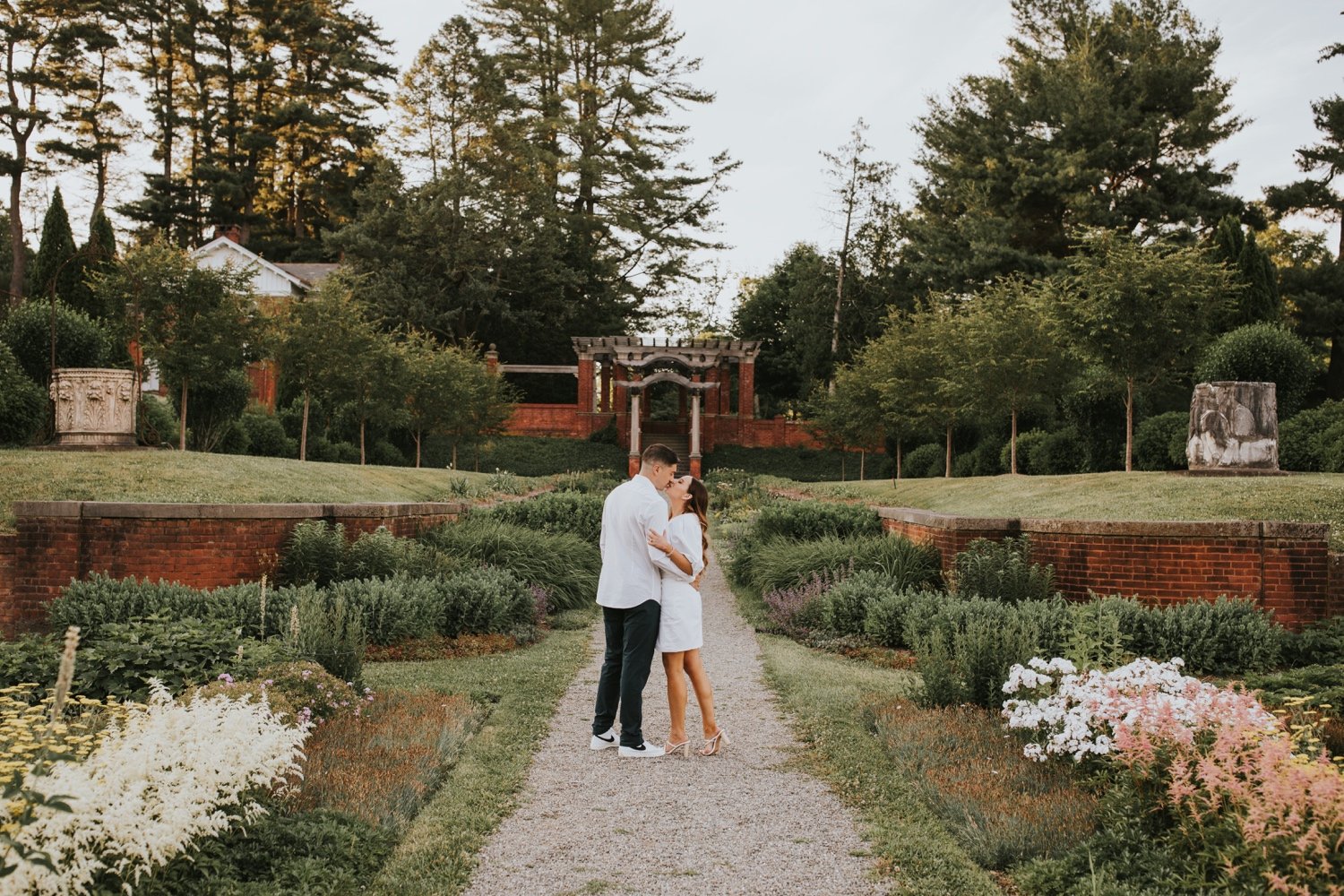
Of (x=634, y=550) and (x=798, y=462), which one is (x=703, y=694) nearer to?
(x=634, y=550)

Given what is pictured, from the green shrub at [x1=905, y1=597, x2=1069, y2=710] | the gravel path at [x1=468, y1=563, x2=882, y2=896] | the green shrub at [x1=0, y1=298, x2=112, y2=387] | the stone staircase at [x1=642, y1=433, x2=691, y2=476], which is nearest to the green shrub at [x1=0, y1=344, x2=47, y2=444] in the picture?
the green shrub at [x1=0, y1=298, x2=112, y2=387]

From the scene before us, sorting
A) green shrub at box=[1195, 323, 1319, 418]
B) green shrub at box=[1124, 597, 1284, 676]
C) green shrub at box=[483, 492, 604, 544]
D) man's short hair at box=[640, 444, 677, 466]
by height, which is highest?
green shrub at box=[1195, 323, 1319, 418]

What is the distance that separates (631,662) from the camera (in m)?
5.83

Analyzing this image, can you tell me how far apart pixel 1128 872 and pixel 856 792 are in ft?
4.87

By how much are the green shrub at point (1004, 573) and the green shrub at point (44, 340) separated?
14419 millimetres

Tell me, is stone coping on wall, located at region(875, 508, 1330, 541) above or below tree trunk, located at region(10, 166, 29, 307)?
below

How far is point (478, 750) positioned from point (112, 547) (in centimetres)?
530

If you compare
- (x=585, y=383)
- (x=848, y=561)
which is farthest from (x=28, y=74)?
(x=848, y=561)

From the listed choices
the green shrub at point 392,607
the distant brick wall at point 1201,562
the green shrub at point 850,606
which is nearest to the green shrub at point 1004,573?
the distant brick wall at point 1201,562

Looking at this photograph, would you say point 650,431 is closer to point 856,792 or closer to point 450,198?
point 450,198

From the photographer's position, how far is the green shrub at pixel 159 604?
7918 mm

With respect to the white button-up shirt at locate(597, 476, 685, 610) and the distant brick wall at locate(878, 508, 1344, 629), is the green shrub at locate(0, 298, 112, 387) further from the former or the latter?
the distant brick wall at locate(878, 508, 1344, 629)

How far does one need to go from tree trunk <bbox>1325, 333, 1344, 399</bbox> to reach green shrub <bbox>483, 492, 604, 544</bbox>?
24.4 metres

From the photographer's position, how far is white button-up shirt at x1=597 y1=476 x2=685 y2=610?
18.9 feet
